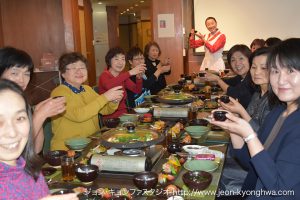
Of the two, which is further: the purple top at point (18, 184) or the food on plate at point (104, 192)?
the food on plate at point (104, 192)

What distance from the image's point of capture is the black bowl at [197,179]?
4.66ft

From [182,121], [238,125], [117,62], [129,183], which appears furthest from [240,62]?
[129,183]

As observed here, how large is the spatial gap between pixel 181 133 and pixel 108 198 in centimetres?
98

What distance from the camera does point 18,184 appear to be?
47.8 inches

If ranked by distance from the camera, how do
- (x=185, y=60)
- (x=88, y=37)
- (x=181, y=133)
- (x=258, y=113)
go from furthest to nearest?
(x=88, y=37) → (x=185, y=60) → (x=258, y=113) → (x=181, y=133)

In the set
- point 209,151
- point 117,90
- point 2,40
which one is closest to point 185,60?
point 2,40

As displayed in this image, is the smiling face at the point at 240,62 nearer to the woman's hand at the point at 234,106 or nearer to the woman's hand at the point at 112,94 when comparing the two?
the woman's hand at the point at 234,106

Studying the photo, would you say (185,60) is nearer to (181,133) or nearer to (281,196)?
(181,133)

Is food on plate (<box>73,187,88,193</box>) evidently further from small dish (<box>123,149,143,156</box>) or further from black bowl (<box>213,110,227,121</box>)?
black bowl (<box>213,110,227,121</box>)

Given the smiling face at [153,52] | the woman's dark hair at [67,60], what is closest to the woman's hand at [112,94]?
the woman's dark hair at [67,60]

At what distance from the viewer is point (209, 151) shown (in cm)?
186

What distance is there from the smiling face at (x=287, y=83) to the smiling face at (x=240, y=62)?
208cm

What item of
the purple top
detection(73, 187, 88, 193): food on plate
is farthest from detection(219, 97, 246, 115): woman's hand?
the purple top

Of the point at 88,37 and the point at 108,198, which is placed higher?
the point at 88,37
